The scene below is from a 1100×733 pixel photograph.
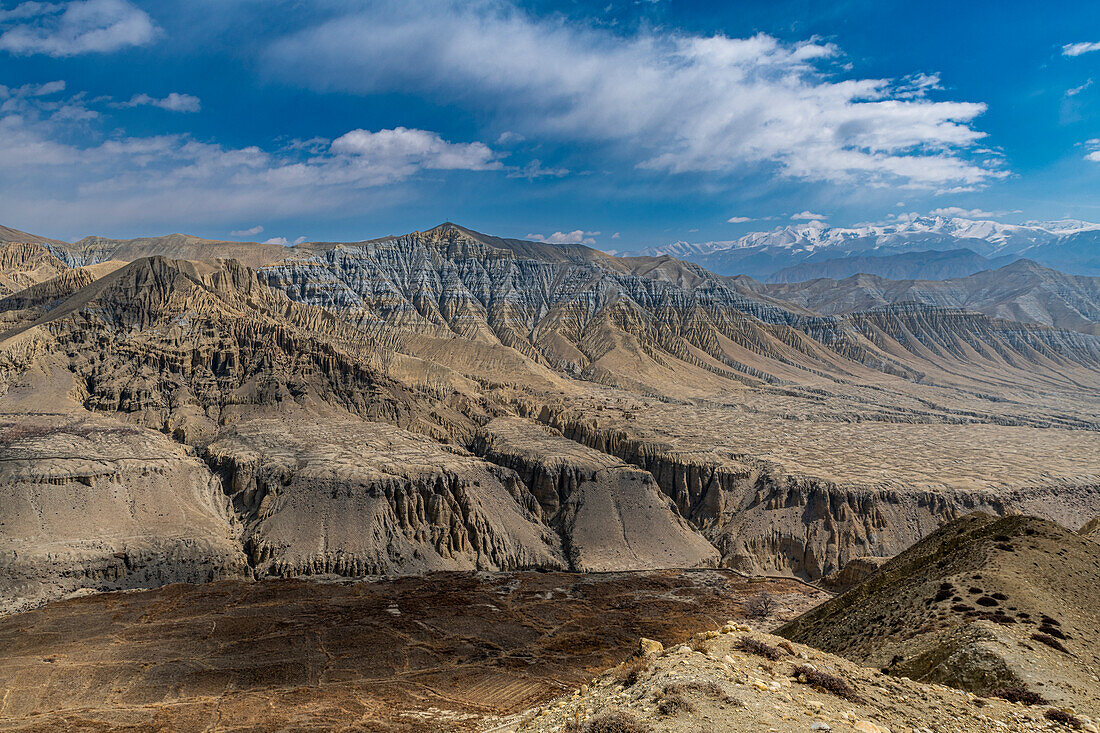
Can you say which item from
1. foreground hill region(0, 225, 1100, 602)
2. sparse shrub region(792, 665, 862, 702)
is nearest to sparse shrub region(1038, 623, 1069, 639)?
sparse shrub region(792, 665, 862, 702)

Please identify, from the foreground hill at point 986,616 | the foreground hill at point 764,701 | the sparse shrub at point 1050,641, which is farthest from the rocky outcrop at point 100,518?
the sparse shrub at point 1050,641

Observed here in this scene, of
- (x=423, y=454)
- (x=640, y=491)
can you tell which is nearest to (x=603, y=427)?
(x=640, y=491)

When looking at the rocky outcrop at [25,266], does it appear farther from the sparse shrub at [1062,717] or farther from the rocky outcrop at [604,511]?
the sparse shrub at [1062,717]

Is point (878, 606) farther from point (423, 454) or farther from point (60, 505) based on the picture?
point (60, 505)

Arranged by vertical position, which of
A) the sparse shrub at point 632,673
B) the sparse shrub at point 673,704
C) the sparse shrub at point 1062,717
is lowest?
the sparse shrub at point 1062,717

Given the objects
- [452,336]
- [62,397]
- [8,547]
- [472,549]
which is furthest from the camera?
[452,336]

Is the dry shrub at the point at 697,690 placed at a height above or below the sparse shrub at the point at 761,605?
above
